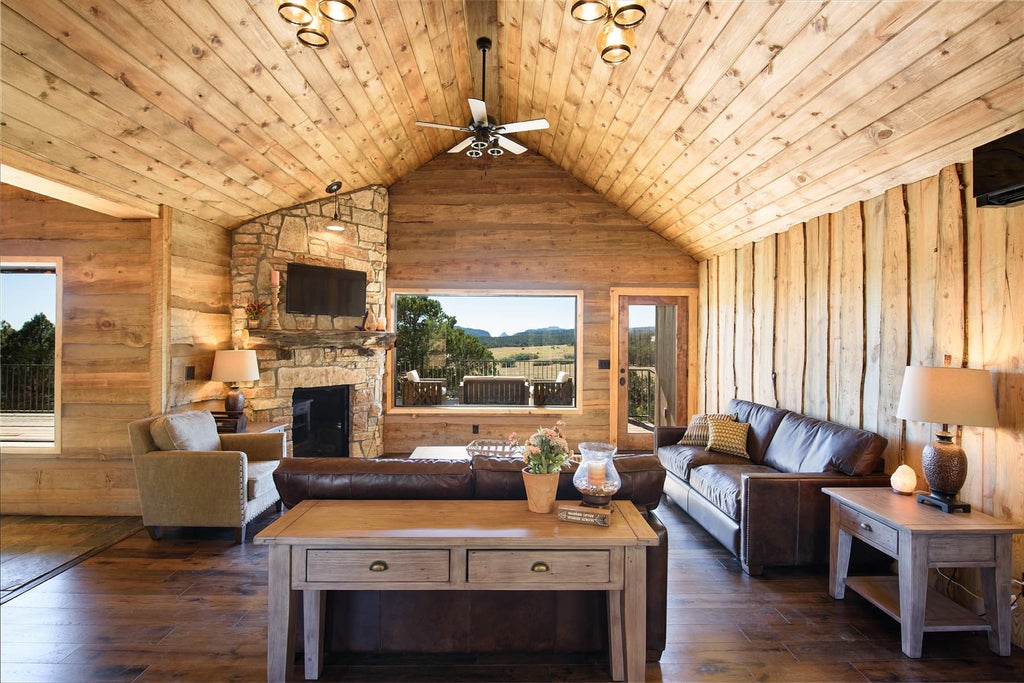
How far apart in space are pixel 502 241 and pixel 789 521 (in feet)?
15.2

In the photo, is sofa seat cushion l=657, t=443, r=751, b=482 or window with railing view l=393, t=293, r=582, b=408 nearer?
sofa seat cushion l=657, t=443, r=751, b=482

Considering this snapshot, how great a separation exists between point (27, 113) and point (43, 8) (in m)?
0.77

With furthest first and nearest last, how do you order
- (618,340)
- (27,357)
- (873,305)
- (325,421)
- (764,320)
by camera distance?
(618,340) → (325,421) → (27,357) → (764,320) → (873,305)

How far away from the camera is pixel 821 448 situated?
373cm

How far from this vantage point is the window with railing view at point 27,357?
529cm

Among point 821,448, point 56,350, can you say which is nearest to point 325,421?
point 56,350

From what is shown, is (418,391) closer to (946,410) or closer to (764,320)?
(764,320)

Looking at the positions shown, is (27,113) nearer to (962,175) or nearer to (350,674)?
(350,674)

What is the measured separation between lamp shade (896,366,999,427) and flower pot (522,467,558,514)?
2.01 metres

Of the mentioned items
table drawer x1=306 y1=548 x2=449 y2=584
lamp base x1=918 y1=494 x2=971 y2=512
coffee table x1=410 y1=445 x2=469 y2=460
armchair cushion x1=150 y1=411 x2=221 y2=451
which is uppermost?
armchair cushion x1=150 y1=411 x2=221 y2=451

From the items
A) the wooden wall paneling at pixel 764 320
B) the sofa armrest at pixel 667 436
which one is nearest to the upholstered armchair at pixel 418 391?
the sofa armrest at pixel 667 436

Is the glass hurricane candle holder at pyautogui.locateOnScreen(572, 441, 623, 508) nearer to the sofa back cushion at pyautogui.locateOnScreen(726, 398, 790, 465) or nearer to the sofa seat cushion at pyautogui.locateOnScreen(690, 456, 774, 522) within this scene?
the sofa seat cushion at pyautogui.locateOnScreen(690, 456, 774, 522)

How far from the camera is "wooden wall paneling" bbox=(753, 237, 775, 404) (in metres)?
5.09

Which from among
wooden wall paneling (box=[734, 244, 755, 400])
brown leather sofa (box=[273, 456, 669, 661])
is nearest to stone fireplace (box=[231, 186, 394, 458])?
brown leather sofa (box=[273, 456, 669, 661])
